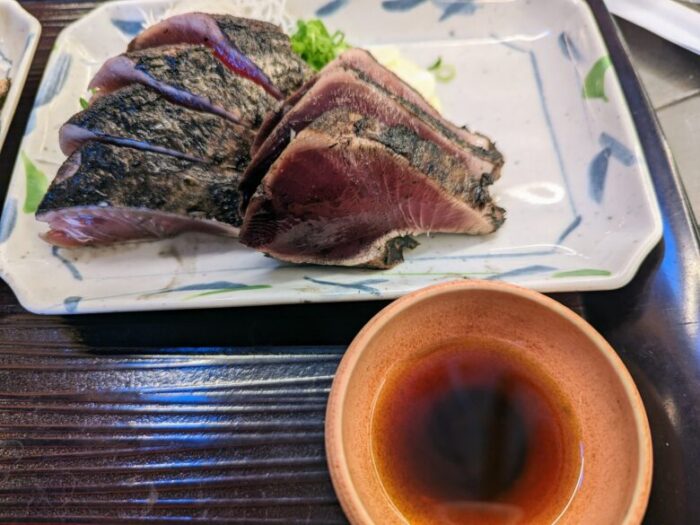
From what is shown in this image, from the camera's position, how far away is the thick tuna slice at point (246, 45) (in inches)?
100

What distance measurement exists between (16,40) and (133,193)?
1.76 metres

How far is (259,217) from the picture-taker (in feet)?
7.44

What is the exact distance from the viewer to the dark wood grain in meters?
1.92

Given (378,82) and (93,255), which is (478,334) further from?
(93,255)

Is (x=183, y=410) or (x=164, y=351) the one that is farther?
(x=164, y=351)

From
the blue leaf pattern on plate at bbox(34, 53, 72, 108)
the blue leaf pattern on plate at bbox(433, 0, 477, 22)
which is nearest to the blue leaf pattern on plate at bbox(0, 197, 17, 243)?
the blue leaf pattern on plate at bbox(34, 53, 72, 108)

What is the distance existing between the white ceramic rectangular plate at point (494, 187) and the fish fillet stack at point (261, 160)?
5.2 inches

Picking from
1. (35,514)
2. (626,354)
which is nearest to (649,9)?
(626,354)

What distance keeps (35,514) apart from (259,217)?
1.33 meters

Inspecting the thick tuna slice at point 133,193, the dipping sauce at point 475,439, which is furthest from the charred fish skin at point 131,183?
the dipping sauce at point 475,439

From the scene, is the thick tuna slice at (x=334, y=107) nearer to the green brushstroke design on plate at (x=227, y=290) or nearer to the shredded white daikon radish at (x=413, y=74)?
the green brushstroke design on plate at (x=227, y=290)

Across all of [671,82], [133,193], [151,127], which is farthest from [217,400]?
[671,82]

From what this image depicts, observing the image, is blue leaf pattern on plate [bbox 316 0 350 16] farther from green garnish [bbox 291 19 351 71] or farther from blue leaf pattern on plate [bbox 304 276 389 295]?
blue leaf pattern on plate [bbox 304 276 389 295]

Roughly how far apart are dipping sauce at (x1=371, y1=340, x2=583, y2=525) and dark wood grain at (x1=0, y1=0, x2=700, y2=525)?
337 millimetres
